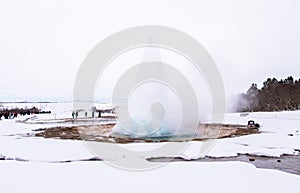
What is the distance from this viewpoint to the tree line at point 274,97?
5616 cm

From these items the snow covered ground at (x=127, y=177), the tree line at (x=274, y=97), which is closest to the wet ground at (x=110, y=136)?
the snow covered ground at (x=127, y=177)

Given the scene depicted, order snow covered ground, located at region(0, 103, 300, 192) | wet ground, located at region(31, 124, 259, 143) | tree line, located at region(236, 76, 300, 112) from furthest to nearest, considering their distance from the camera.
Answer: tree line, located at region(236, 76, 300, 112) → wet ground, located at region(31, 124, 259, 143) → snow covered ground, located at region(0, 103, 300, 192)

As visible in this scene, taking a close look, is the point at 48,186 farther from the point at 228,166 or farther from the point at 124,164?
the point at 228,166

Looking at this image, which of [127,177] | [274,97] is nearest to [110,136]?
[127,177]

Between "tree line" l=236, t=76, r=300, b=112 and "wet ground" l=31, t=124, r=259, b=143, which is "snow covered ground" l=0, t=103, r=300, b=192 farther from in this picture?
"tree line" l=236, t=76, r=300, b=112

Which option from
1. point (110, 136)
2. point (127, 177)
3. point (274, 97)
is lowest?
point (127, 177)

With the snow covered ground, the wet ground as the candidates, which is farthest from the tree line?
the snow covered ground

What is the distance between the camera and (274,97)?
59312 mm

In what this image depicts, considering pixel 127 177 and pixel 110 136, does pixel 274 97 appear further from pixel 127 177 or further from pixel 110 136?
pixel 127 177

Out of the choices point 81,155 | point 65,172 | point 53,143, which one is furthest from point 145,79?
point 65,172

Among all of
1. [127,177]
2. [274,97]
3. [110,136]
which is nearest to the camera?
[127,177]

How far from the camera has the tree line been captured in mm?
56156

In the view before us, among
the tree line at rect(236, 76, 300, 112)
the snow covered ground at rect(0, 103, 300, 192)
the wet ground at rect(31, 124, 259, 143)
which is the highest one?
the tree line at rect(236, 76, 300, 112)

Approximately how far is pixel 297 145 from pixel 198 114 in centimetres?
1538
